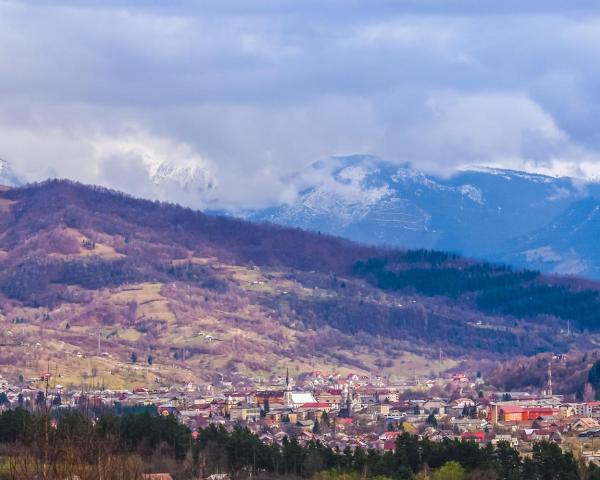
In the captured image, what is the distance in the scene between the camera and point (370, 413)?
17462cm

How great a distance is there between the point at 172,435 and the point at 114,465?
41940 mm

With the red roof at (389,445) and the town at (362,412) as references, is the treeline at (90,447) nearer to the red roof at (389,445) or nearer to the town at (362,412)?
the red roof at (389,445)

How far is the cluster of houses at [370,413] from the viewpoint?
13838cm

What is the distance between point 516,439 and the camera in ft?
438

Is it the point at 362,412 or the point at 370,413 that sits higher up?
the point at 362,412

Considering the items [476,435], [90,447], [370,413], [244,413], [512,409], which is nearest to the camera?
[90,447]

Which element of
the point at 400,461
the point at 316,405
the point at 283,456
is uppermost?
the point at 316,405

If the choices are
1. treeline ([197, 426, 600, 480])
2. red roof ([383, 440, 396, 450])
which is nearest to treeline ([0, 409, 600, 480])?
treeline ([197, 426, 600, 480])

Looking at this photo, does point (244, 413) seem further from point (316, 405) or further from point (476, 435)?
point (476, 435)

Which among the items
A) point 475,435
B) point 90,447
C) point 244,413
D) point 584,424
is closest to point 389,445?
point 475,435

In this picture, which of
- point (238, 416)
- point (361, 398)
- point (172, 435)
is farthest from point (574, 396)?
point (172, 435)

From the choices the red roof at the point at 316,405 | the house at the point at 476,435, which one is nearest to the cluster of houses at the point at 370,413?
the house at the point at 476,435

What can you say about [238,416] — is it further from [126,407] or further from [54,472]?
[54,472]

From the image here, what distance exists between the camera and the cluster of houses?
138 m
